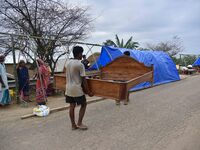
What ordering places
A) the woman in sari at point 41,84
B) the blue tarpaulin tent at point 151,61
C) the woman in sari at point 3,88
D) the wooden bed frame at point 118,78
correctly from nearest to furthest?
1. the wooden bed frame at point 118,78
2. the woman in sari at point 3,88
3. the woman in sari at point 41,84
4. the blue tarpaulin tent at point 151,61

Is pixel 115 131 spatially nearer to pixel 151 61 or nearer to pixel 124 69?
pixel 124 69

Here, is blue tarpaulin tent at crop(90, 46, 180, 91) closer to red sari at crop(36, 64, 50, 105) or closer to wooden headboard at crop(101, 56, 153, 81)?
wooden headboard at crop(101, 56, 153, 81)

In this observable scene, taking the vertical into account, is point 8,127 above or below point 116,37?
below

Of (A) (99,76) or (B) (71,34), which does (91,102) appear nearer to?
(A) (99,76)

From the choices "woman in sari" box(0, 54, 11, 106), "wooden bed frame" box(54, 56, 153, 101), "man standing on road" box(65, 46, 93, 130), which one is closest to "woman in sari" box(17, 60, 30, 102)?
"woman in sari" box(0, 54, 11, 106)

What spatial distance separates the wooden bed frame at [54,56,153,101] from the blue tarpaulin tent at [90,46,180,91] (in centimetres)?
314

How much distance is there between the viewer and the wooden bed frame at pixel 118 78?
4.13m

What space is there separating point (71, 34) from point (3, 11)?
10.4 feet

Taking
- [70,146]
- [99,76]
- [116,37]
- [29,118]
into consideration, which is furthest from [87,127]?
[116,37]

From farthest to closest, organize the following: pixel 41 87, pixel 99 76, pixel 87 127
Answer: pixel 99 76, pixel 41 87, pixel 87 127

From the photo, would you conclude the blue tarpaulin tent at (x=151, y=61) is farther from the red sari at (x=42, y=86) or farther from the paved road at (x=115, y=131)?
the paved road at (x=115, y=131)

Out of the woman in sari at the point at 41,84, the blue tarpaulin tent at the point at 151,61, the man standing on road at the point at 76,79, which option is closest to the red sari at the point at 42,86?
the woman in sari at the point at 41,84

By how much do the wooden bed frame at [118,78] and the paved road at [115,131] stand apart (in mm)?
796

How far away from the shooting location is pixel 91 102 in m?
7.16
